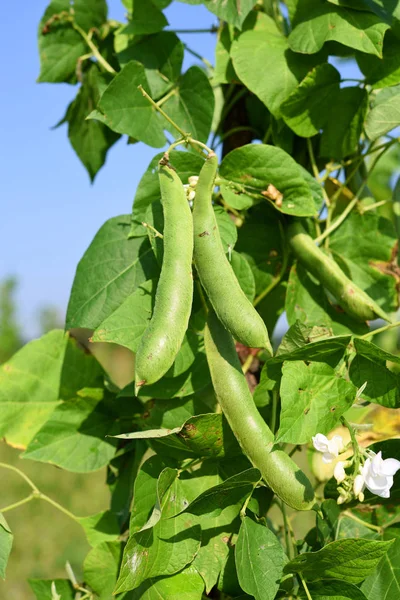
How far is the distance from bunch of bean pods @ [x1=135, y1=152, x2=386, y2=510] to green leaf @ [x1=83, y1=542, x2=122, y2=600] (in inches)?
14.8

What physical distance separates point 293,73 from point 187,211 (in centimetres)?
42

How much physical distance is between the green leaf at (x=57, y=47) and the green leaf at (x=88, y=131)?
51 millimetres

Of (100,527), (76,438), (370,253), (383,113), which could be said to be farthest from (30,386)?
(383,113)

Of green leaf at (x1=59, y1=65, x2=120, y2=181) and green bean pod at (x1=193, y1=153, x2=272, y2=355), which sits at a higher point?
green leaf at (x1=59, y1=65, x2=120, y2=181)

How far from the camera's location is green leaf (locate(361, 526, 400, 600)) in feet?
3.01

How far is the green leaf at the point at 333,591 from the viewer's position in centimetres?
84

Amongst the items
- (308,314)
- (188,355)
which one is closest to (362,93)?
(308,314)

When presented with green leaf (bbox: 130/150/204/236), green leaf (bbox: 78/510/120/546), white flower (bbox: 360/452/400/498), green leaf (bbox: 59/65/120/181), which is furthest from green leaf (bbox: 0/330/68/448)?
white flower (bbox: 360/452/400/498)

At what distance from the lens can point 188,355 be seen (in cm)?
99

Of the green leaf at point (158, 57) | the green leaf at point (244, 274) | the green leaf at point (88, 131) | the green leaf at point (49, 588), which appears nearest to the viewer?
the green leaf at point (244, 274)

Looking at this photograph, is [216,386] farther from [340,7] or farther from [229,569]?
[340,7]

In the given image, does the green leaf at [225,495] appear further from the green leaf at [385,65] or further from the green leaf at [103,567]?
the green leaf at [385,65]

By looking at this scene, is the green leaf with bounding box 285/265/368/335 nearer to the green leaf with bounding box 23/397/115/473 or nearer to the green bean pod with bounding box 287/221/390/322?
the green bean pod with bounding box 287/221/390/322


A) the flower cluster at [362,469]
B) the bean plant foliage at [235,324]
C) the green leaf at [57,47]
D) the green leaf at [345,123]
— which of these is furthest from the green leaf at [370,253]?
the green leaf at [57,47]
